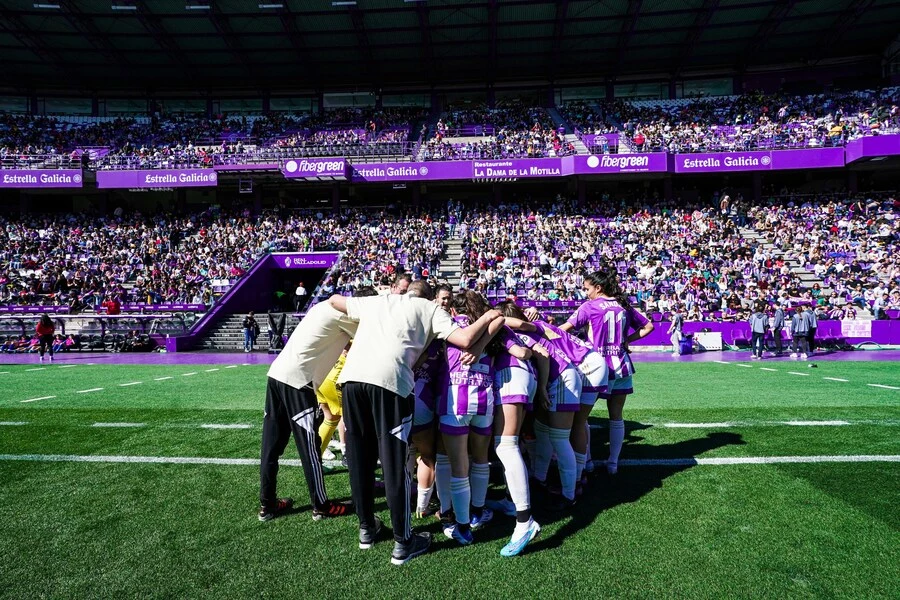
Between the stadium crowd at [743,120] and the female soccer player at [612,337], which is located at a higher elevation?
the stadium crowd at [743,120]

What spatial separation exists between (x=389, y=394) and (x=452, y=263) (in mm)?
22805

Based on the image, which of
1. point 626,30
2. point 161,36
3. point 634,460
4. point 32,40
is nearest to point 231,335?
point 634,460

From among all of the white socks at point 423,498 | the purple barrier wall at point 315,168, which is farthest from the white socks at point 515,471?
the purple barrier wall at point 315,168

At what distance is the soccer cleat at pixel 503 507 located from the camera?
438 centimetres

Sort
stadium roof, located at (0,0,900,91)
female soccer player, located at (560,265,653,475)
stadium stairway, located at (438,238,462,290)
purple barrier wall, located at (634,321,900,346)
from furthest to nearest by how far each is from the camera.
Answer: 1. stadium roof, located at (0,0,900,91)
2. stadium stairway, located at (438,238,462,290)
3. purple barrier wall, located at (634,321,900,346)
4. female soccer player, located at (560,265,653,475)

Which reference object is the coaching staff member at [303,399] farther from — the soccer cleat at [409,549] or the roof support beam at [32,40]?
the roof support beam at [32,40]

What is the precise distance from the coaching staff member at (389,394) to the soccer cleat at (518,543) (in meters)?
0.52

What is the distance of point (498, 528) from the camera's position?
13.4 ft

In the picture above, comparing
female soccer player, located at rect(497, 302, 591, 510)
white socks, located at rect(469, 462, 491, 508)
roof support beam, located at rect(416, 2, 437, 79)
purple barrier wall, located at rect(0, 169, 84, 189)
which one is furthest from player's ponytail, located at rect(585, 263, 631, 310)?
purple barrier wall, located at rect(0, 169, 84, 189)

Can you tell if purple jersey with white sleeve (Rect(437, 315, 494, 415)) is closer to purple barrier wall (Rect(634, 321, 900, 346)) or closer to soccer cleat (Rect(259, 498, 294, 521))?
soccer cleat (Rect(259, 498, 294, 521))

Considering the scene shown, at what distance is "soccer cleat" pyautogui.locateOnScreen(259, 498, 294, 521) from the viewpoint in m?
4.25

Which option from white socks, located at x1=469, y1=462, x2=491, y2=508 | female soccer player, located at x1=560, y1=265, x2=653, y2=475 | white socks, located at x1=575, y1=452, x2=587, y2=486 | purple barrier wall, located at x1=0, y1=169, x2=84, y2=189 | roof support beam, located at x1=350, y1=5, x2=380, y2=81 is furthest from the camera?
purple barrier wall, located at x1=0, y1=169, x2=84, y2=189

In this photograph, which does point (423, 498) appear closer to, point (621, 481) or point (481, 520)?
point (481, 520)

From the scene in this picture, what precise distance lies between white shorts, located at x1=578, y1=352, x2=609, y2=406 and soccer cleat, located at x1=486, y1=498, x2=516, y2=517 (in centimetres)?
102
